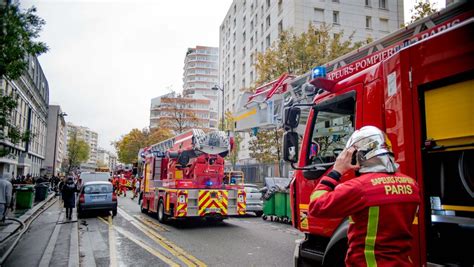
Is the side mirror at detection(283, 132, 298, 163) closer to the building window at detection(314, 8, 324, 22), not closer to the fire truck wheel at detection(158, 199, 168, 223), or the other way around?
the fire truck wheel at detection(158, 199, 168, 223)

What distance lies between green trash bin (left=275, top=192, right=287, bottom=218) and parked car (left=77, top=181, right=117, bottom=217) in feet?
22.5

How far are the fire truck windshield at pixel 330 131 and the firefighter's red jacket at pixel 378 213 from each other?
5.19 feet

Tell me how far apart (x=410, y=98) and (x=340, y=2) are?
35029 mm

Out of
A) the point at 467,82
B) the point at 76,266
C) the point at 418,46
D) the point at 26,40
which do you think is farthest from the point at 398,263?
the point at 26,40

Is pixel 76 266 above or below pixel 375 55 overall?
below

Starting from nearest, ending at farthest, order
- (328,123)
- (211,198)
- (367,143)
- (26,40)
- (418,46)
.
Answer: (367,143) < (418,46) < (328,123) < (26,40) < (211,198)

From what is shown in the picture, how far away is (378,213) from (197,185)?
1044 cm

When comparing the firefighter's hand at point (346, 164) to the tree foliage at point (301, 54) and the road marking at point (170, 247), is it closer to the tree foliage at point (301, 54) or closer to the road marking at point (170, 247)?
the road marking at point (170, 247)

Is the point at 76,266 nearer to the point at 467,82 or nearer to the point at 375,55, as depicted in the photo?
the point at 375,55

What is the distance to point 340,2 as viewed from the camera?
114 feet

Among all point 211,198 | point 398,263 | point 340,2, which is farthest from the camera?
point 340,2

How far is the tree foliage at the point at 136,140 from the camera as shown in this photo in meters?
55.5

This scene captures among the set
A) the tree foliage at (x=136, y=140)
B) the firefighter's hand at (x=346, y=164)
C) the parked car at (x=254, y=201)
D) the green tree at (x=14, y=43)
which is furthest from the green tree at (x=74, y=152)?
the firefighter's hand at (x=346, y=164)

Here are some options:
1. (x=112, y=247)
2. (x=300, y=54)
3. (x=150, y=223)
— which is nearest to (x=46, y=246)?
(x=112, y=247)
